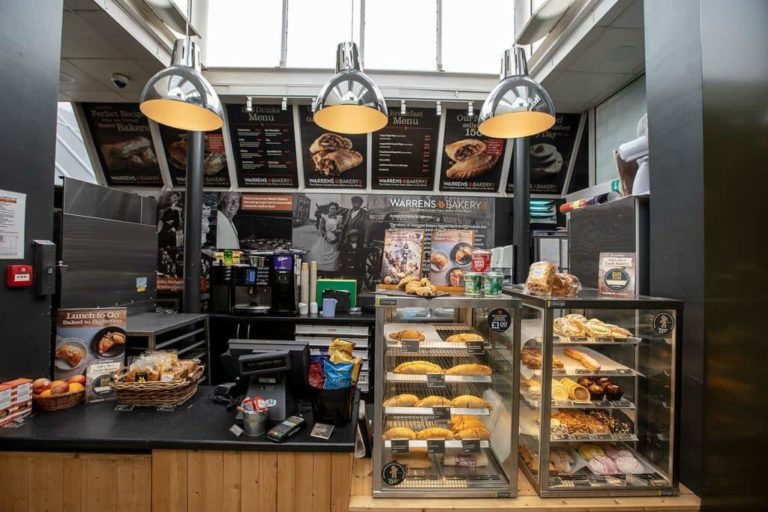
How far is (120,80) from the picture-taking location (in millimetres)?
3885

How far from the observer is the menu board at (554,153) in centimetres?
467

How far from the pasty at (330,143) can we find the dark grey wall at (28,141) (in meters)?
2.73

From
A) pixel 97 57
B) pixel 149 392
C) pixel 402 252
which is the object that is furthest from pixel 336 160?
pixel 149 392

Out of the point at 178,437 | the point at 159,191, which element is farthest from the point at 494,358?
the point at 159,191

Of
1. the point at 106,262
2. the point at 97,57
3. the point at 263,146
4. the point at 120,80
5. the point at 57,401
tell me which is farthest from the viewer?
the point at 263,146

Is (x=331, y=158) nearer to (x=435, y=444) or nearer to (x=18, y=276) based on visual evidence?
(x=18, y=276)

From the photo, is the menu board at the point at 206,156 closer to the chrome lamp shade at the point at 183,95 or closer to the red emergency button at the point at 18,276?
the chrome lamp shade at the point at 183,95

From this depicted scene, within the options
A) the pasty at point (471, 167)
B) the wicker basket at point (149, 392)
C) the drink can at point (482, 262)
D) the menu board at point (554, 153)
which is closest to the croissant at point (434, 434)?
the drink can at point (482, 262)

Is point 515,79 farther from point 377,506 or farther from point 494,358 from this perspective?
point 377,506

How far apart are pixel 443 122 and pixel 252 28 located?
2522 mm

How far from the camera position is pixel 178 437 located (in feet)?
5.24

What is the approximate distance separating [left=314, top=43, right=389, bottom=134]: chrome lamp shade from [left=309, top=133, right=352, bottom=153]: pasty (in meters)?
2.53

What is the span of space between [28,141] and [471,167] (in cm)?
415

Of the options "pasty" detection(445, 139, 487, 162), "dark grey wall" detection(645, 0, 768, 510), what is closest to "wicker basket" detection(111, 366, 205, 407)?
"dark grey wall" detection(645, 0, 768, 510)
